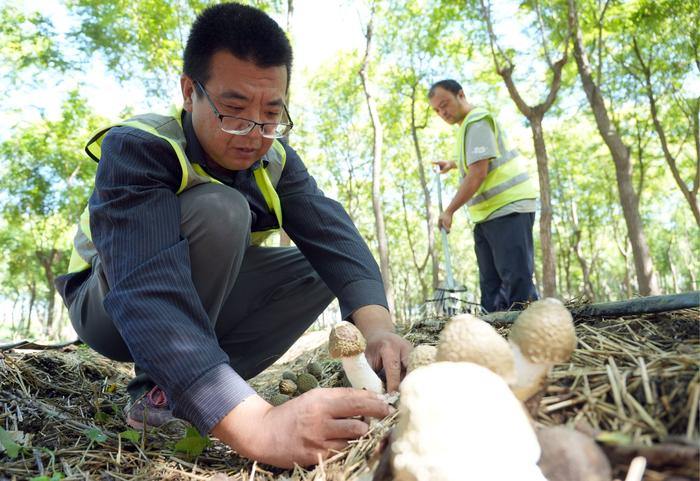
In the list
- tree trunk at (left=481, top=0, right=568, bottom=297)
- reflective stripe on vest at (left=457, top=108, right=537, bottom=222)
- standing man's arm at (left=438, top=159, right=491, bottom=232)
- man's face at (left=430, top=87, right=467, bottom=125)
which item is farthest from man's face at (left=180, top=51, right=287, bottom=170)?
tree trunk at (left=481, top=0, right=568, bottom=297)

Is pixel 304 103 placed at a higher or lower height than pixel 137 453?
higher

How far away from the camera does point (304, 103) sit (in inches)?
746

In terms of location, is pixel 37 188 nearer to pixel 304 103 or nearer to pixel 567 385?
pixel 304 103

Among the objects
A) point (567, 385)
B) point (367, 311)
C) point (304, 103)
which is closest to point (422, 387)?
point (567, 385)

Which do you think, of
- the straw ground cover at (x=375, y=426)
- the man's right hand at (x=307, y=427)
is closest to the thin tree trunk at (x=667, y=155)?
the straw ground cover at (x=375, y=426)

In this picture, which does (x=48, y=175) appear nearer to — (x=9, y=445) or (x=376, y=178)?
(x=376, y=178)

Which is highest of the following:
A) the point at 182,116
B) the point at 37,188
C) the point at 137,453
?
the point at 37,188

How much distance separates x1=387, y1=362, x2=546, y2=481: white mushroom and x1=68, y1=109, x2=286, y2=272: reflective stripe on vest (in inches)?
65.7

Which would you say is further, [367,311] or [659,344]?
[367,311]

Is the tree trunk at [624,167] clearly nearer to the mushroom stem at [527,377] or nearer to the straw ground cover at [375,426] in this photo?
the straw ground cover at [375,426]

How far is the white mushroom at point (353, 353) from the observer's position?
171cm

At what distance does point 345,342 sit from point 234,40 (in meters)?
1.49

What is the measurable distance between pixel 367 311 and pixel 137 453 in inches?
45.7

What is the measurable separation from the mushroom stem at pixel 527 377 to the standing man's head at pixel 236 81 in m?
1.56
